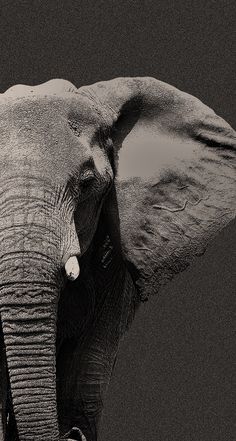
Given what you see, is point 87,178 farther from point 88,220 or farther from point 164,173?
point 164,173

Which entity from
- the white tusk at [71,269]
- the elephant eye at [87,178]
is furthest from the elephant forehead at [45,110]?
the white tusk at [71,269]

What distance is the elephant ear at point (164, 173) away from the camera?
196 inches

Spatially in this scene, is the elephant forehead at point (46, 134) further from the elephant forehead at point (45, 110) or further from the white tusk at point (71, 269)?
the white tusk at point (71, 269)

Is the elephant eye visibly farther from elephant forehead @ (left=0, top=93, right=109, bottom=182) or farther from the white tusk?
the white tusk

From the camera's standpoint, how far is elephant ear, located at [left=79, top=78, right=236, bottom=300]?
16.3 ft

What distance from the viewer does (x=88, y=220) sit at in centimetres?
480

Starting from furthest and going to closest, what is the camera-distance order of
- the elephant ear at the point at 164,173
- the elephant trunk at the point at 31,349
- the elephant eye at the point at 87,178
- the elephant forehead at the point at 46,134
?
the elephant ear at the point at 164,173, the elephant eye at the point at 87,178, the elephant forehead at the point at 46,134, the elephant trunk at the point at 31,349

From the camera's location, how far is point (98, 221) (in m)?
4.98

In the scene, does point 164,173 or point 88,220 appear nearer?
point 88,220

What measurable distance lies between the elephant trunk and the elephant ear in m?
0.49

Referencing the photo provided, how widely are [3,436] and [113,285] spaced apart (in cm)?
54

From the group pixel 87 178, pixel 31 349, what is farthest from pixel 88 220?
pixel 31 349

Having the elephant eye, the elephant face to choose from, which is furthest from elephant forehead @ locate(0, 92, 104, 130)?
the elephant eye

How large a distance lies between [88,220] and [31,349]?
1.42 feet
